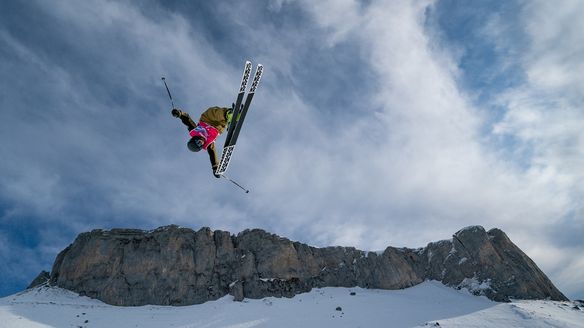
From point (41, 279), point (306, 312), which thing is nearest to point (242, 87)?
point (306, 312)

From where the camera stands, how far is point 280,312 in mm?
30484

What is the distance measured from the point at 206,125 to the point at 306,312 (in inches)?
928

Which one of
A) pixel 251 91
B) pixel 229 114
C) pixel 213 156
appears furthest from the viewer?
pixel 213 156

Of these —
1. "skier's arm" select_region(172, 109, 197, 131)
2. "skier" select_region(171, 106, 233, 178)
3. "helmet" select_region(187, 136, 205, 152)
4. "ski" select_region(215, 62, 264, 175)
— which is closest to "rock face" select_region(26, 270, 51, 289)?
"ski" select_region(215, 62, 264, 175)

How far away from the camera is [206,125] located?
11.0 meters

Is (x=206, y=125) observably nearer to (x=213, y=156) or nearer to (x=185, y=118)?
(x=185, y=118)

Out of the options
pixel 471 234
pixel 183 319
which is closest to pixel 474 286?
pixel 471 234

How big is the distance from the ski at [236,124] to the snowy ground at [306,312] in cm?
1895

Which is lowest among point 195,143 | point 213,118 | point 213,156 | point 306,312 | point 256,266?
point 306,312

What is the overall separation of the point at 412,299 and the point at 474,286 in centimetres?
686

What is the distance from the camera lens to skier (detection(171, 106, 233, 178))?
10.6 metres

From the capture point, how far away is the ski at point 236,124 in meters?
11.9

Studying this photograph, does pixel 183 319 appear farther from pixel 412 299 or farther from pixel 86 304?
pixel 412 299

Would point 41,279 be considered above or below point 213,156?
above
